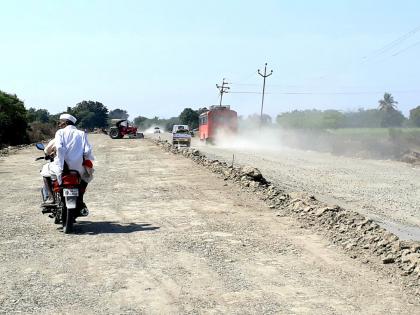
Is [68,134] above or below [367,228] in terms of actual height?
above

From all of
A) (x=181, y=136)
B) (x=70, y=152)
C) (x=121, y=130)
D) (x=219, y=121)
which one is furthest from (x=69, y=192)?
(x=121, y=130)

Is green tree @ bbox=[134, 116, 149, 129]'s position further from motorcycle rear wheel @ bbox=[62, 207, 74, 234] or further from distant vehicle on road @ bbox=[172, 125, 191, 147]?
motorcycle rear wheel @ bbox=[62, 207, 74, 234]

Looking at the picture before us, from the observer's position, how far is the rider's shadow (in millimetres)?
9070

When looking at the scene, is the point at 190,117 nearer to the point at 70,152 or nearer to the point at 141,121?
the point at 141,121

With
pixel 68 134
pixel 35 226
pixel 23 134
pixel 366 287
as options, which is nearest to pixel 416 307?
pixel 366 287

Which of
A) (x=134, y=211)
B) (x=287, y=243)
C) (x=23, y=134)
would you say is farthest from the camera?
(x=23, y=134)

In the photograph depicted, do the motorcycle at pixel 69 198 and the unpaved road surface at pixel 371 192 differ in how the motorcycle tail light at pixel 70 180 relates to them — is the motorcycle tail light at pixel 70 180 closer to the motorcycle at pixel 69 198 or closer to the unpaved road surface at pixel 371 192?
the motorcycle at pixel 69 198

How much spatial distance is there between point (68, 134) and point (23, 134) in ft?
150

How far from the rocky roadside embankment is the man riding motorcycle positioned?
390 cm

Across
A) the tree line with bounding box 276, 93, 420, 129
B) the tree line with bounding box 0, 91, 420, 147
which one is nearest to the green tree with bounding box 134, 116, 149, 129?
the tree line with bounding box 0, 91, 420, 147

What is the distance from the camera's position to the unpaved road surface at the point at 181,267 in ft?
18.0

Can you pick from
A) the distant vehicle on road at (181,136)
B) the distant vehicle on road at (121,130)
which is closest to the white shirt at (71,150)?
the distant vehicle on road at (181,136)

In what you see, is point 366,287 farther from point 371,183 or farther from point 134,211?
point 371,183

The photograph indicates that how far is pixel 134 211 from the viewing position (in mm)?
11117
